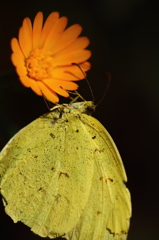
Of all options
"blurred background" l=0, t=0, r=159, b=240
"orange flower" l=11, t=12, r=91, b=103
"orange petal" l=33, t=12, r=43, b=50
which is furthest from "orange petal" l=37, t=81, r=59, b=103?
"blurred background" l=0, t=0, r=159, b=240

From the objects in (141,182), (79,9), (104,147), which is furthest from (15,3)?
(141,182)

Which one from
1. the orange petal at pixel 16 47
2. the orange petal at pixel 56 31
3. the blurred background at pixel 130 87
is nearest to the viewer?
the orange petal at pixel 16 47

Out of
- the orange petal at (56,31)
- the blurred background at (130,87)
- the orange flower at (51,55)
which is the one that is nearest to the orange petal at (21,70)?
the orange flower at (51,55)

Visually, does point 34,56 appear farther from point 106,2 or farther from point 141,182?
point 141,182

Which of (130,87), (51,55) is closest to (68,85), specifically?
(51,55)

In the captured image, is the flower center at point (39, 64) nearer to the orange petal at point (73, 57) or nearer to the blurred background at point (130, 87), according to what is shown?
the orange petal at point (73, 57)

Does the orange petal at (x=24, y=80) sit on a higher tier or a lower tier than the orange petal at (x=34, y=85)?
higher

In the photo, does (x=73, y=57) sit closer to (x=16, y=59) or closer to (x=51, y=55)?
(x=51, y=55)
